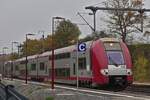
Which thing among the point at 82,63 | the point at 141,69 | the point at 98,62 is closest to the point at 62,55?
the point at 82,63

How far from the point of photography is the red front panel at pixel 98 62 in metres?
39.0

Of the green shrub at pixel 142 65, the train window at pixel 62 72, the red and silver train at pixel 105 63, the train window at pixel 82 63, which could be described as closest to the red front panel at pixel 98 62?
the red and silver train at pixel 105 63

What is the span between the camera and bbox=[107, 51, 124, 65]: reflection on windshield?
130ft

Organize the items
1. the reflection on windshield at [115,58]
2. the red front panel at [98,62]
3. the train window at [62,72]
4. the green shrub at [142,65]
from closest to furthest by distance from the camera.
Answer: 1. the red front panel at [98,62]
2. the reflection on windshield at [115,58]
3. the train window at [62,72]
4. the green shrub at [142,65]

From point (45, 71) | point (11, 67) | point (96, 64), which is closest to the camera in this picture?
point (96, 64)

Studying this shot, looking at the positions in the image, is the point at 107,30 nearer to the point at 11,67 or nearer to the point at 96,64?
the point at 11,67

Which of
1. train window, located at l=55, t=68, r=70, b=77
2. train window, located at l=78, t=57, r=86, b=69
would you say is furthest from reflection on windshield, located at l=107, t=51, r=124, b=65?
train window, located at l=55, t=68, r=70, b=77

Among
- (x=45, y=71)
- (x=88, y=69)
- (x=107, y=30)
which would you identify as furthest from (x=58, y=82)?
(x=107, y=30)

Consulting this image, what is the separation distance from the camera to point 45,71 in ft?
A: 201

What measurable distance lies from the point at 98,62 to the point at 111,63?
1.06m

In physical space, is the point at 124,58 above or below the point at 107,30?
below

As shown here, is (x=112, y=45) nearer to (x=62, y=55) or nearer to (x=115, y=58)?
(x=115, y=58)

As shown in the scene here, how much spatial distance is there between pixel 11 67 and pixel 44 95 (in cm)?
7147

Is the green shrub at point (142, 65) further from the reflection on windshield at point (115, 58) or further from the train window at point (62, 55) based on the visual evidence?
the reflection on windshield at point (115, 58)
